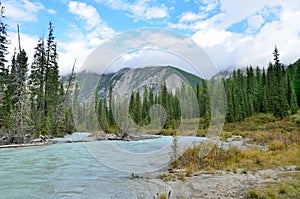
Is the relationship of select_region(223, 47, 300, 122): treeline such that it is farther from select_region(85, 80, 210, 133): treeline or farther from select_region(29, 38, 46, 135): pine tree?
select_region(29, 38, 46, 135): pine tree

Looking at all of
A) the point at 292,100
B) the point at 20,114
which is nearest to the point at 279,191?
the point at 20,114

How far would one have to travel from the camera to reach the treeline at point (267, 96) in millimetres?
49469

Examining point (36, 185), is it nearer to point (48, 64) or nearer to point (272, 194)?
point (272, 194)

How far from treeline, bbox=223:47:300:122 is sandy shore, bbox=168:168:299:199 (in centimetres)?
4316

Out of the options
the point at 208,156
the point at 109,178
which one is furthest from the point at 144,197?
the point at 208,156

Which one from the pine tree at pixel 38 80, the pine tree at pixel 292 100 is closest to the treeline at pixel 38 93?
the pine tree at pixel 38 80

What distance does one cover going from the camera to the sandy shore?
7.14 m

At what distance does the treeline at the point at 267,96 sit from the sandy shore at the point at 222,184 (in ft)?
142

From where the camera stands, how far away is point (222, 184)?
8.25 meters

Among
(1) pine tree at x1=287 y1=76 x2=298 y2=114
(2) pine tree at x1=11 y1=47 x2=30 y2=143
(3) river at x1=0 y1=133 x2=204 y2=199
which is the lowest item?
(3) river at x1=0 y1=133 x2=204 y2=199

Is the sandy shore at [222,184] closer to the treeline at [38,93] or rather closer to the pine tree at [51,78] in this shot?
the treeline at [38,93]

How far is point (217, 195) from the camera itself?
7.05m

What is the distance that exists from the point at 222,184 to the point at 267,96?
56.6 metres

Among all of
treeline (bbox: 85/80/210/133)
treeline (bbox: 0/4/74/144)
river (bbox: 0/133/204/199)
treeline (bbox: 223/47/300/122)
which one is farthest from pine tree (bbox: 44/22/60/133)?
treeline (bbox: 223/47/300/122)
